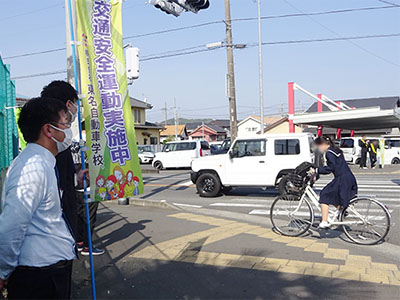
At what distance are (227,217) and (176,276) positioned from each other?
4178 millimetres

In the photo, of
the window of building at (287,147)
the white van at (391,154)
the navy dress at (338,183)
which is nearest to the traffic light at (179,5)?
the navy dress at (338,183)

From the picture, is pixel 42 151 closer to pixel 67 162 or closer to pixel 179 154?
pixel 67 162

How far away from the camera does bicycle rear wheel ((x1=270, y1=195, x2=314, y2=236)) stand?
648 centimetres

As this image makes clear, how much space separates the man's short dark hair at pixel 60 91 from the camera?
3516mm

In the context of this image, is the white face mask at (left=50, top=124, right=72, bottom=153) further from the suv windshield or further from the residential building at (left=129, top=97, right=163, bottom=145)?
the residential building at (left=129, top=97, right=163, bottom=145)

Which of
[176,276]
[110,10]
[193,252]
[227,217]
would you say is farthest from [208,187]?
[110,10]

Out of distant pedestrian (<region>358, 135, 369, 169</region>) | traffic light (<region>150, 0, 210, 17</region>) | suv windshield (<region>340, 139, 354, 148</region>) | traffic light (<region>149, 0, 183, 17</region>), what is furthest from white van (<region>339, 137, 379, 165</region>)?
traffic light (<region>149, 0, 183, 17</region>)

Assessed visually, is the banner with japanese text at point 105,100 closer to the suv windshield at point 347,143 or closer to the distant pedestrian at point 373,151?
the distant pedestrian at point 373,151

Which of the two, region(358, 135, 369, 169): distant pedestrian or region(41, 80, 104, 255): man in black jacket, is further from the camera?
Answer: region(358, 135, 369, 169): distant pedestrian

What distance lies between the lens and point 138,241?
6238 millimetres

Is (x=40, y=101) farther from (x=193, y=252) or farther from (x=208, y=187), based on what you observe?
(x=208, y=187)

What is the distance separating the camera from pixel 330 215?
6.36 m

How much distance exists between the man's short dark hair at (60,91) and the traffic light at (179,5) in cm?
490

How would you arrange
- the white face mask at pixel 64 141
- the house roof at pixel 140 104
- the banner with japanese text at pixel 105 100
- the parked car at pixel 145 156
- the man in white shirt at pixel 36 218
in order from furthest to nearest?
the house roof at pixel 140 104 → the parked car at pixel 145 156 → the banner with japanese text at pixel 105 100 → the white face mask at pixel 64 141 → the man in white shirt at pixel 36 218
